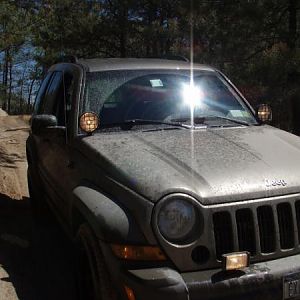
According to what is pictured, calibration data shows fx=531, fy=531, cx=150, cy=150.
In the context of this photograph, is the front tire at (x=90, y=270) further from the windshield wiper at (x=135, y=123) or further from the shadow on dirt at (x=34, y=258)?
the windshield wiper at (x=135, y=123)

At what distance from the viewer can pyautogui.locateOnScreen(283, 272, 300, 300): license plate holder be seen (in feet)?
9.63

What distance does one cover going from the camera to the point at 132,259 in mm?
2898

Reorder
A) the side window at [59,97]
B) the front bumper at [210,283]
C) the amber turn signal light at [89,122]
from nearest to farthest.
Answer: the front bumper at [210,283], the amber turn signal light at [89,122], the side window at [59,97]

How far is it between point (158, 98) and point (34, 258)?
1976 mm

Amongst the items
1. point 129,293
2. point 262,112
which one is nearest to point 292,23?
point 262,112

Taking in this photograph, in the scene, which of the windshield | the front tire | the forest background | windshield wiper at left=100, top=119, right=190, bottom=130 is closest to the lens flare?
the windshield

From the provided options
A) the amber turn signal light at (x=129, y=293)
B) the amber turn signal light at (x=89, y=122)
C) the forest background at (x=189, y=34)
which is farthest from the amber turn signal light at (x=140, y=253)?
the forest background at (x=189, y=34)

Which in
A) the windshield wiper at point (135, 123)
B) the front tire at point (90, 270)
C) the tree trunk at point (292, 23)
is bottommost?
the front tire at point (90, 270)

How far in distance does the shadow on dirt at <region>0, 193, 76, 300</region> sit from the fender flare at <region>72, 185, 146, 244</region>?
3.86 ft

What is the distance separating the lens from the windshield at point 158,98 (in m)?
4.19

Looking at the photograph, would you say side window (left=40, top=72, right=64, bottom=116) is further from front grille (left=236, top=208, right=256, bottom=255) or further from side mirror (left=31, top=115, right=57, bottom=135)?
front grille (left=236, top=208, right=256, bottom=255)

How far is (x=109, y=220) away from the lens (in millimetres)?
2975

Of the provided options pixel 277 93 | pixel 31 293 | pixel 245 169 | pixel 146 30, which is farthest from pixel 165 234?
pixel 146 30

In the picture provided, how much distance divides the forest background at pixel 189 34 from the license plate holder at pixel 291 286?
4.01m
